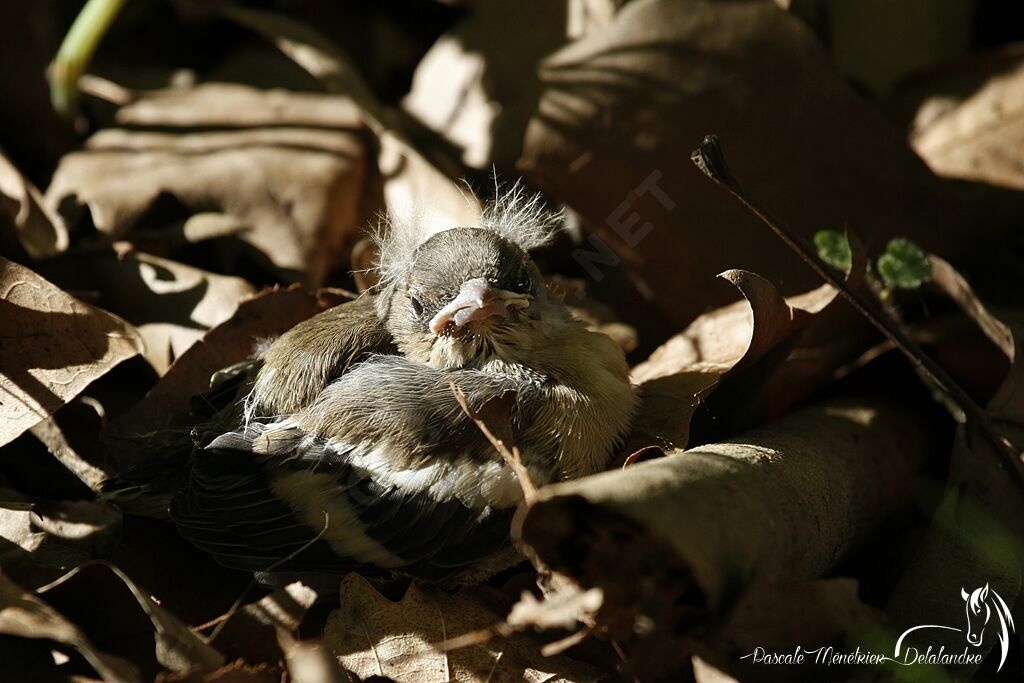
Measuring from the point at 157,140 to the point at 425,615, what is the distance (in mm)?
2058

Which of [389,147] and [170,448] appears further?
[389,147]

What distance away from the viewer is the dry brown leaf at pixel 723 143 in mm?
2887

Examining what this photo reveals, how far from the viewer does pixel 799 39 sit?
299 centimetres

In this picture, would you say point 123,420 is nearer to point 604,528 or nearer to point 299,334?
point 299,334

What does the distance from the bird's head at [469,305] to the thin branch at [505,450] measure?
165 millimetres

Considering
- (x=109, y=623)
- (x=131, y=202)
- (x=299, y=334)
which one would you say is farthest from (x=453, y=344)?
(x=131, y=202)

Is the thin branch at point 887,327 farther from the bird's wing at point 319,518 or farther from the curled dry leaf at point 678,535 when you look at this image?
the bird's wing at point 319,518

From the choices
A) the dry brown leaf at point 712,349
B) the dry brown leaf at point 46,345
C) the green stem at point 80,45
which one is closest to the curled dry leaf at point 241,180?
the green stem at point 80,45

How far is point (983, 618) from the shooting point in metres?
1.98

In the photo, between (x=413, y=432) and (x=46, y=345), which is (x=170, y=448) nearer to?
(x=46, y=345)

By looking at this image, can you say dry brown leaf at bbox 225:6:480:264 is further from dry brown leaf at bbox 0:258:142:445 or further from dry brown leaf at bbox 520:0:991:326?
dry brown leaf at bbox 0:258:142:445

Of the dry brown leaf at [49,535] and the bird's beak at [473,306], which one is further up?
the bird's beak at [473,306]

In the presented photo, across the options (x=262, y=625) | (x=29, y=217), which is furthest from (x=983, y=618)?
(x=29, y=217)

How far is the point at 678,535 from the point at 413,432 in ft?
2.41
